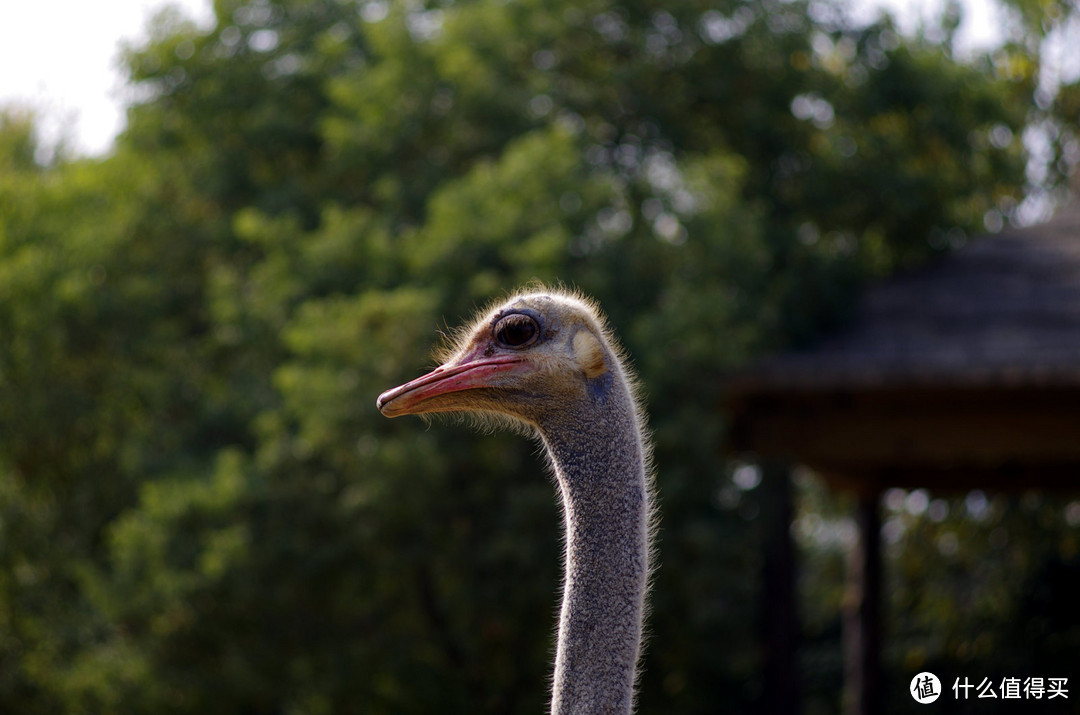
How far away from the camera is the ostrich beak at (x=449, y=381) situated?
242 centimetres

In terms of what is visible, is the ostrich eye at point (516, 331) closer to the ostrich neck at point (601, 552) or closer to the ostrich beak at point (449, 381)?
the ostrich beak at point (449, 381)

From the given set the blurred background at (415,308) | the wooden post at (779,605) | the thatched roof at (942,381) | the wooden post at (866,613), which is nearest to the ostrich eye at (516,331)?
the blurred background at (415,308)

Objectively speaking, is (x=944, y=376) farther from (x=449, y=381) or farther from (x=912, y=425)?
(x=449, y=381)

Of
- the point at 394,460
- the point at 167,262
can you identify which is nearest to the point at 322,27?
the point at 167,262

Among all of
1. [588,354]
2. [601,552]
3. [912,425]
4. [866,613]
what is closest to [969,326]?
[912,425]

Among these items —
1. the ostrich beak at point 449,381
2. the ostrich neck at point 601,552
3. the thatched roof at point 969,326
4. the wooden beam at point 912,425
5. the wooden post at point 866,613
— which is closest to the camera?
the ostrich neck at point 601,552

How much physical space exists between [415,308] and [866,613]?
4346mm

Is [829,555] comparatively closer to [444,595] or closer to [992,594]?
[992,594]

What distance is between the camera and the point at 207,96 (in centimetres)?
945

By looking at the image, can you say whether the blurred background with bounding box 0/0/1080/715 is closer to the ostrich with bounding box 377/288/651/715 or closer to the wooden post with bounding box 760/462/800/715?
the wooden post with bounding box 760/462/800/715

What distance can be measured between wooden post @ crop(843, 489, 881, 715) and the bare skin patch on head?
6.84 meters

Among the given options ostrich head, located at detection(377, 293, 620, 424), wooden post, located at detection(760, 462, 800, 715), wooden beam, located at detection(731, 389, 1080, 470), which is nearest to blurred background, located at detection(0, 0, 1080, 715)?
wooden post, located at detection(760, 462, 800, 715)

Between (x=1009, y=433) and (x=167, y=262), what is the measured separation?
230 inches

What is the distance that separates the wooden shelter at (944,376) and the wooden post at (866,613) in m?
0.07
